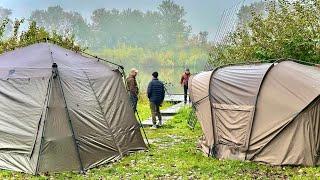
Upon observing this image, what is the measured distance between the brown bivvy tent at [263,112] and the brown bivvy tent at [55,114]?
2.24m

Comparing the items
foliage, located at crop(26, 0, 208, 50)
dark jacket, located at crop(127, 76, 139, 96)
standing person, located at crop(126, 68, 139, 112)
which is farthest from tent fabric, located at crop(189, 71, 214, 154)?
foliage, located at crop(26, 0, 208, 50)

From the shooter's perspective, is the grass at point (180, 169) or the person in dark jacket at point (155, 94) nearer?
the grass at point (180, 169)

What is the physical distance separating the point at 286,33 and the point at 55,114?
354 inches

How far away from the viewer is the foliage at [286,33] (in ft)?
48.2

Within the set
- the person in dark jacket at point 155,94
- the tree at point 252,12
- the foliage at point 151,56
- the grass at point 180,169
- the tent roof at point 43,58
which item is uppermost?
the tree at point 252,12

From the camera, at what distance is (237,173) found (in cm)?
927

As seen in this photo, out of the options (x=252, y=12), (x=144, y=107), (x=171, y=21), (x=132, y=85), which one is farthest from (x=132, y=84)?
(x=171, y=21)

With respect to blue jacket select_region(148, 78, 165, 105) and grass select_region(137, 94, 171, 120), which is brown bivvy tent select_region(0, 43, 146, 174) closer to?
blue jacket select_region(148, 78, 165, 105)

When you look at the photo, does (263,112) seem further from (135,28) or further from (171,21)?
(135,28)

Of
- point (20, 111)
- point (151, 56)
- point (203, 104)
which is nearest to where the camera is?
point (20, 111)

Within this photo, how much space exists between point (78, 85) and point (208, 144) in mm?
3419

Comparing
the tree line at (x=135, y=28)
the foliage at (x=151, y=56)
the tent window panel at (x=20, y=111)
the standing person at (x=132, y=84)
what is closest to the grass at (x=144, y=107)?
the standing person at (x=132, y=84)

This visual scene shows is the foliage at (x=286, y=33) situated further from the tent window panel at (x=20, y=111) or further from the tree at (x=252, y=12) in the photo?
the tent window panel at (x=20, y=111)

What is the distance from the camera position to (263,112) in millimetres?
10242
